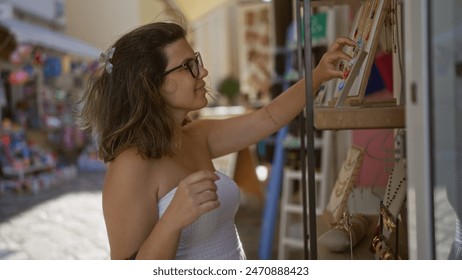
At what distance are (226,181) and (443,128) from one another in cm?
58

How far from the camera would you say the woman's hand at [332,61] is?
1320mm

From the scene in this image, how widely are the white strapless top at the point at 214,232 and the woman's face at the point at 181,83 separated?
0.68 ft

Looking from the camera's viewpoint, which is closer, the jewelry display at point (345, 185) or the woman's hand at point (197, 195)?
the woman's hand at point (197, 195)

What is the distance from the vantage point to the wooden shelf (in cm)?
116

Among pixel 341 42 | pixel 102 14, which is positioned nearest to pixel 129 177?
pixel 341 42

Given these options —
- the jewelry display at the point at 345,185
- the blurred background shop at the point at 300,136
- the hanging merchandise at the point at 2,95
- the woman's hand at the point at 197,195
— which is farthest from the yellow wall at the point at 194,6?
the woman's hand at the point at 197,195

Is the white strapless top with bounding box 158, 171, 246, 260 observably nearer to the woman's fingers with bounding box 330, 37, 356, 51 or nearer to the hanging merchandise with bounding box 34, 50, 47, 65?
the woman's fingers with bounding box 330, 37, 356, 51

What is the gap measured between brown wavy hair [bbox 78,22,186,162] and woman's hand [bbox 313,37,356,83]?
37 centimetres

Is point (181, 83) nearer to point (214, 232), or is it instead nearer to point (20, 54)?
point (214, 232)

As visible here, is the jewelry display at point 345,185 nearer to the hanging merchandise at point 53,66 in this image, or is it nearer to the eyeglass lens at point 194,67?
the eyeglass lens at point 194,67

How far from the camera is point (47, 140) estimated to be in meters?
8.09

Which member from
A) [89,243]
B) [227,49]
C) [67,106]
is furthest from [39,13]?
[227,49]

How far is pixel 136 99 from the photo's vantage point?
1.22 meters

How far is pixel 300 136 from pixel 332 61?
42 cm
